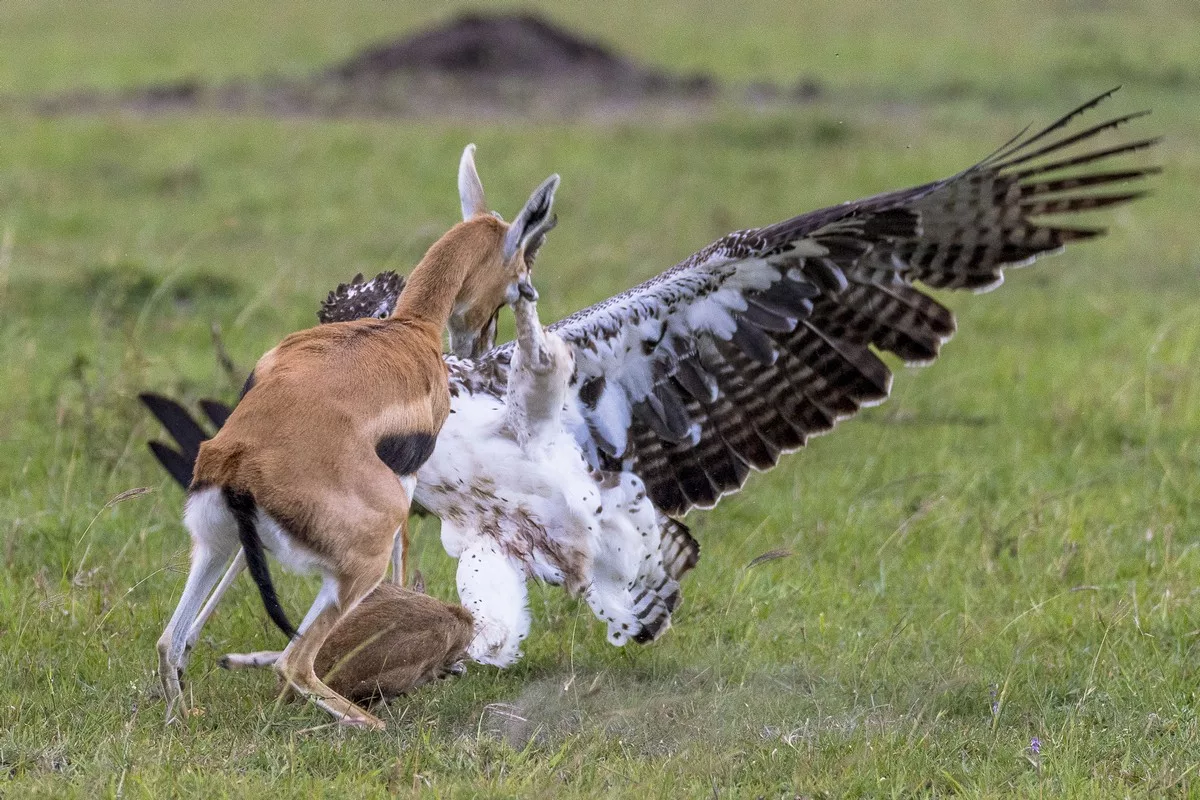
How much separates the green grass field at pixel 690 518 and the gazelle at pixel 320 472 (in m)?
0.31

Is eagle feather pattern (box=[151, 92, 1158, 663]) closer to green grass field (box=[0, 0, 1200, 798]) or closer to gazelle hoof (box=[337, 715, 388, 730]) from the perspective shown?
green grass field (box=[0, 0, 1200, 798])

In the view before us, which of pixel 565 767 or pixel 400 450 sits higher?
pixel 400 450

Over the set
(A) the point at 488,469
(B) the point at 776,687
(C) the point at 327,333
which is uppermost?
(C) the point at 327,333

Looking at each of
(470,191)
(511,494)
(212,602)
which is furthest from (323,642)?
(470,191)

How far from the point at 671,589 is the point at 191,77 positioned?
1254 centimetres

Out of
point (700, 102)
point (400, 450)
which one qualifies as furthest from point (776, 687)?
point (700, 102)

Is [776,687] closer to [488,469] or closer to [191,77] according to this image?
[488,469]

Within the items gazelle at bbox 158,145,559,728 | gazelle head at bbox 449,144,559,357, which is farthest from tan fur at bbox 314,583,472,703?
gazelle head at bbox 449,144,559,357

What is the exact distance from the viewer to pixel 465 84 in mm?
16453

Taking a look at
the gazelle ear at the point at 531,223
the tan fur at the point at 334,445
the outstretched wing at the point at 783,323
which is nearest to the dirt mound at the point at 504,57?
the outstretched wing at the point at 783,323

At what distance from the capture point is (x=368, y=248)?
407 inches

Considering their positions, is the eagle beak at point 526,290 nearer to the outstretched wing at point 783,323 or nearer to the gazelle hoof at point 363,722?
the outstretched wing at point 783,323

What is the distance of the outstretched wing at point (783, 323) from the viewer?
4707mm

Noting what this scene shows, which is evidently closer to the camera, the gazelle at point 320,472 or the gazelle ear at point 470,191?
the gazelle at point 320,472
